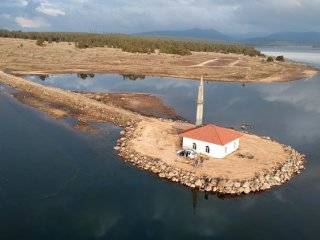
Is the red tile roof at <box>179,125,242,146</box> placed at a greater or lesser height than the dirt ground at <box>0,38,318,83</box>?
greater

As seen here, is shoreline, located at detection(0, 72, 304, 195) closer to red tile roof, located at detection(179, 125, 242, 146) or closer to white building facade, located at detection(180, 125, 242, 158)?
white building facade, located at detection(180, 125, 242, 158)

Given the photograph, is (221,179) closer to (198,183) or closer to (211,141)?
(198,183)

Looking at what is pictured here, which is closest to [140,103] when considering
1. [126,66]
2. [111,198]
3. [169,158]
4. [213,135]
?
[169,158]

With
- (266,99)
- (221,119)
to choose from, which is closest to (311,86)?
(266,99)

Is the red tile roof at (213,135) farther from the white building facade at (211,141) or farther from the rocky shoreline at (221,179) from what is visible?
the rocky shoreline at (221,179)

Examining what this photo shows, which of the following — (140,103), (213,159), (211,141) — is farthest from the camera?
(140,103)

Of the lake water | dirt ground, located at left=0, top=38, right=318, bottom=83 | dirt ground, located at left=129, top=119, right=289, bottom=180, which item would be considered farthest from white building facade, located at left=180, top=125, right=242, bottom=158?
dirt ground, located at left=0, top=38, right=318, bottom=83

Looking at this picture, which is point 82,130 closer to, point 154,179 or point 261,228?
point 154,179
